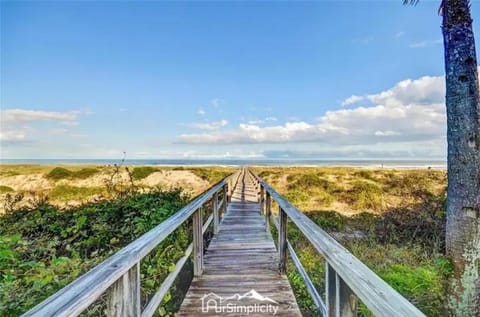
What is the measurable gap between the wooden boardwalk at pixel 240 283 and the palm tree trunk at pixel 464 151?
6.25 ft

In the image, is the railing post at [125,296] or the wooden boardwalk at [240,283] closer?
the railing post at [125,296]

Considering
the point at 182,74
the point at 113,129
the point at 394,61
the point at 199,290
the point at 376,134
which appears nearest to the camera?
the point at 199,290

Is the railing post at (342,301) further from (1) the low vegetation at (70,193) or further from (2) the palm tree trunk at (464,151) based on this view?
(1) the low vegetation at (70,193)

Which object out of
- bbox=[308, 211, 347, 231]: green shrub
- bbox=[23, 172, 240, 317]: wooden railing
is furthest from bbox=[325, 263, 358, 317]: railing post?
bbox=[308, 211, 347, 231]: green shrub

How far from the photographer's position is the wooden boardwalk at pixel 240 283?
2521mm

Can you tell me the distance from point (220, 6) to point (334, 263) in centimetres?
1214

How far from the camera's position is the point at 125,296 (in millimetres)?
1308

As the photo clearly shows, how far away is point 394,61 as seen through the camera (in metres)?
14.1

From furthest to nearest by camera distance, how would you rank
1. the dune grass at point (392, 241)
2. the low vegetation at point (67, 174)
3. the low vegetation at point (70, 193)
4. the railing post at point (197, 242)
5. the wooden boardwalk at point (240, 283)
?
the low vegetation at point (67, 174) < the low vegetation at point (70, 193) < the dune grass at point (392, 241) < the railing post at point (197, 242) < the wooden boardwalk at point (240, 283)

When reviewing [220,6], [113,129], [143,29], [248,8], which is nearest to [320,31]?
[248,8]

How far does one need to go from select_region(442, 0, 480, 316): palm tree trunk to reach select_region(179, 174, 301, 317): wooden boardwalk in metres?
1.90

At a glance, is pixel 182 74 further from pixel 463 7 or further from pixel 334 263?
pixel 334 263

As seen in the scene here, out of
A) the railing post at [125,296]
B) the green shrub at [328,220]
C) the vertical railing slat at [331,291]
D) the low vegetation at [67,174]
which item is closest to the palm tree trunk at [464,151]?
the vertical railing slat at [331,291]

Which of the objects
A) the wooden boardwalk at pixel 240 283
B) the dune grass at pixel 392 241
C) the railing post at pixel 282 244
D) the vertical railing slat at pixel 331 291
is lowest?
the dune grass at pixel 392 241
